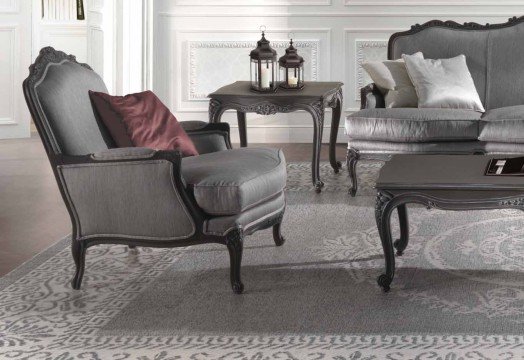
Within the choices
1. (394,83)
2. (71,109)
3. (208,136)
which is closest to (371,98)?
(394,83)

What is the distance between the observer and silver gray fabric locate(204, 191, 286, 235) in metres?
3.67

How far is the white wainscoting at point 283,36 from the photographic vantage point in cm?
738

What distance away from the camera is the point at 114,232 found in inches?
147

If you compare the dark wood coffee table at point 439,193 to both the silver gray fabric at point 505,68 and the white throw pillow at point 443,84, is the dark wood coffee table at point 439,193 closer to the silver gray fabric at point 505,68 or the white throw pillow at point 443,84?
the white throw pillow at point 443,84

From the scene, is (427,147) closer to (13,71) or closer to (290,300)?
(290,300)

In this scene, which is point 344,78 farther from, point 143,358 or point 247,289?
point 143,358

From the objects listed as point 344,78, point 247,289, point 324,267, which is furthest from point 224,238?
point 344,78

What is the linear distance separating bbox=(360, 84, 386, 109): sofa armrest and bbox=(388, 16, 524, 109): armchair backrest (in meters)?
0.34

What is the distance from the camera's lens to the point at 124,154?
365 centimetres

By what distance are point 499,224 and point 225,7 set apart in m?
3.37

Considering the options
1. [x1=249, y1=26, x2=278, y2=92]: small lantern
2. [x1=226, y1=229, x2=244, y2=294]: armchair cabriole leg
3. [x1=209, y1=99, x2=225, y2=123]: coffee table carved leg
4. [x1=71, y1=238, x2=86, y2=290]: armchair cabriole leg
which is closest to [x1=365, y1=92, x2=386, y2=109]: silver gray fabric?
[x1=249, y1=26, x2=278, y2=92]: small lantern

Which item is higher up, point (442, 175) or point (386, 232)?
point (442, 175)

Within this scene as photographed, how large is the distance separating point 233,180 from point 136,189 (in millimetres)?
355

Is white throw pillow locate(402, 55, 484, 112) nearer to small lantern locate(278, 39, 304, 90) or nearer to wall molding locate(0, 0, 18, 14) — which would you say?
small lantern locate(278, 39, 304, 90)
